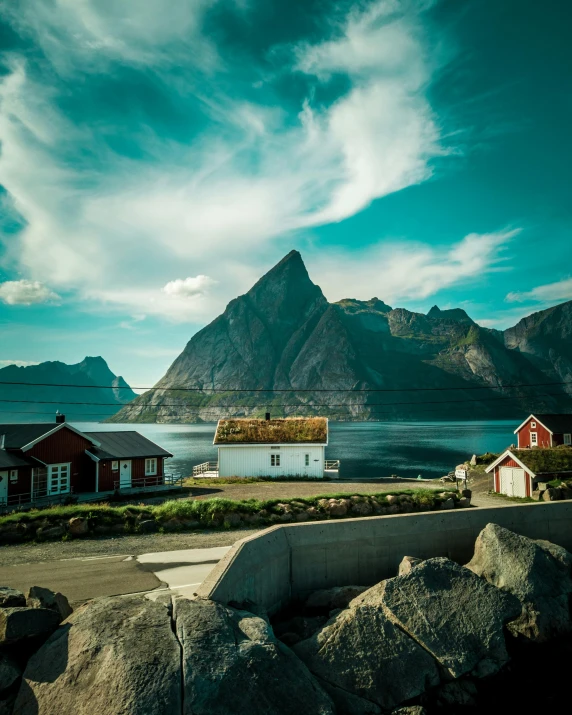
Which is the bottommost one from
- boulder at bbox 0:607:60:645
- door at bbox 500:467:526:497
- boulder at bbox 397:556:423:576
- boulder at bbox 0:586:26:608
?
door at bbox 500:467:526:497

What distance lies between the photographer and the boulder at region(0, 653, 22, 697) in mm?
7488

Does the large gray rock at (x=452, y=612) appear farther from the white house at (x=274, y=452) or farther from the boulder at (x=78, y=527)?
the white house at (x=274, y=452)

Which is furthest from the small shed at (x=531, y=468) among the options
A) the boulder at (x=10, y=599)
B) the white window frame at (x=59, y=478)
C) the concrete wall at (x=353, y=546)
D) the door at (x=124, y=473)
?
the boulder at (x=10, y=599)

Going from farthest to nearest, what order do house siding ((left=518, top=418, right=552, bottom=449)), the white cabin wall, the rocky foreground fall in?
house siding ((left=518, top=418, right=552, bottom=449)), the white cabin wall, the rocky foreground

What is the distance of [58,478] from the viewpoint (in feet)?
116

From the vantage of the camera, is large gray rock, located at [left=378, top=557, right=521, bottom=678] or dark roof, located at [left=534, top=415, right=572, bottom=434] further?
dark roof, located at [left=534, top=415, right=572, bottom=434]

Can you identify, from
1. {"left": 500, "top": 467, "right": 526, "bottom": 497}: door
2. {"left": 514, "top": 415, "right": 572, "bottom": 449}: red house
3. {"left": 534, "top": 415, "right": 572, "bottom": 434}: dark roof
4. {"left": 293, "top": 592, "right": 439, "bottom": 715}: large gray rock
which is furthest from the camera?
{"left": 534, "top": 415, "right": 572, "bottom": 434}: dark roof

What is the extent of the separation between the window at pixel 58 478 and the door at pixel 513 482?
34.5 metres

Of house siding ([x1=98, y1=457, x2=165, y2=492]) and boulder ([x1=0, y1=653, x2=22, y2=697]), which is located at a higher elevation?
boulder ([x1=0, y1=653, x2=22, y2=697])

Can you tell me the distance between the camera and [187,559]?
1487 centimetres

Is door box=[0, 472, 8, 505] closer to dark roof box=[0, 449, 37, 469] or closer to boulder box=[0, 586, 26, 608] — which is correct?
dark roof box=[0, 449, 37, 469]

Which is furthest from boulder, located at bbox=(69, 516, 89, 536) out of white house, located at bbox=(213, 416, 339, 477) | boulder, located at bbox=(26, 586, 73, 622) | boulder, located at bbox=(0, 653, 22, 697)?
white house, located at bbox=(213, 416, 339, 477)

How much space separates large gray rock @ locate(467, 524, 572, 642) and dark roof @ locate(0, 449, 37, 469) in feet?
94.8

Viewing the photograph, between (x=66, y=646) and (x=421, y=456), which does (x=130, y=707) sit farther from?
(x=421, y=456)
